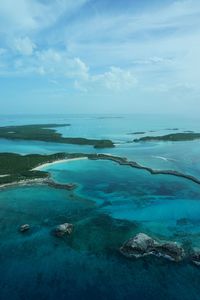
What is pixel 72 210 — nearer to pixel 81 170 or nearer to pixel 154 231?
pixel 154 231

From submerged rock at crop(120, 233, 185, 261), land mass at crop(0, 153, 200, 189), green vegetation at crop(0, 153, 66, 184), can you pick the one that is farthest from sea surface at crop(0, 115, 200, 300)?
green vegetation at crop(0, 153, 66, 184)

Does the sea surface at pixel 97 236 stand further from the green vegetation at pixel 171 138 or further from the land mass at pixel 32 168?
the green vegetation at pixel 171 138

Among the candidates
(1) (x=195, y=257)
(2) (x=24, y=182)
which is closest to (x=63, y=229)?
(1) (x=195, y=257)

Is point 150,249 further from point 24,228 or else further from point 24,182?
point 24,182

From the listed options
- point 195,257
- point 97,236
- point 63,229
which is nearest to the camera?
point 195,257

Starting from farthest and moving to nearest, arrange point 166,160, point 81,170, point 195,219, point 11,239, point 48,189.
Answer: point 166,160 < point 81,170 < point 48,189 < point 195,219 < point 11,239

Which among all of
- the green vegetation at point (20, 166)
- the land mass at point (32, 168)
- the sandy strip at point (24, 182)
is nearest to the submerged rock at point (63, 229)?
the land mass at point (32, 168)

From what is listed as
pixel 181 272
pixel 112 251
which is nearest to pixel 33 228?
pixel 112 251
